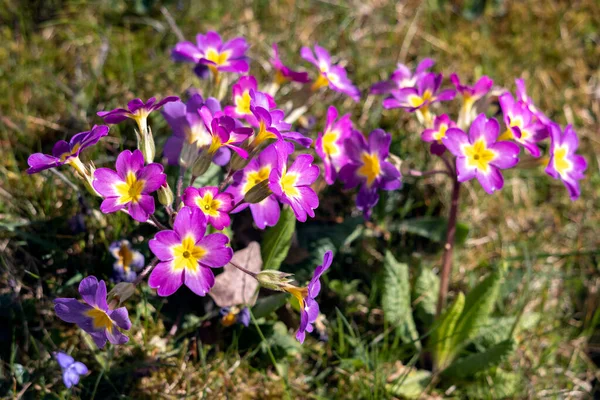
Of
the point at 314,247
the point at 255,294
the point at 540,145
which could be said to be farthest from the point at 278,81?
the point at 540,145

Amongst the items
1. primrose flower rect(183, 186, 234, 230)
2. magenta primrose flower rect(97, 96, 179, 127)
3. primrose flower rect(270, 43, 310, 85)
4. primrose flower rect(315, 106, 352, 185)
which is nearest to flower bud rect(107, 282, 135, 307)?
primrose flower rect(183, 186, 234, 230)

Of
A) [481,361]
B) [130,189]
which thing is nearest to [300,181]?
[130,189]

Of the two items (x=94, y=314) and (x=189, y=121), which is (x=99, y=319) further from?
(x=189, y=121)

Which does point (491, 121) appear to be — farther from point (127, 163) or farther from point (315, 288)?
point (127, 163)

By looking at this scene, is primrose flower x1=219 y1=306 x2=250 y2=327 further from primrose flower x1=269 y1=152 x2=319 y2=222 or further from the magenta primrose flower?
the magenta primrose flower

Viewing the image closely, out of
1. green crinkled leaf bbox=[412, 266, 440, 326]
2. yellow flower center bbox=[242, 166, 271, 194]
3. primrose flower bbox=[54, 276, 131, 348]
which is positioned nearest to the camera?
primrose flower bbox=[54, 276, 131, 348]
